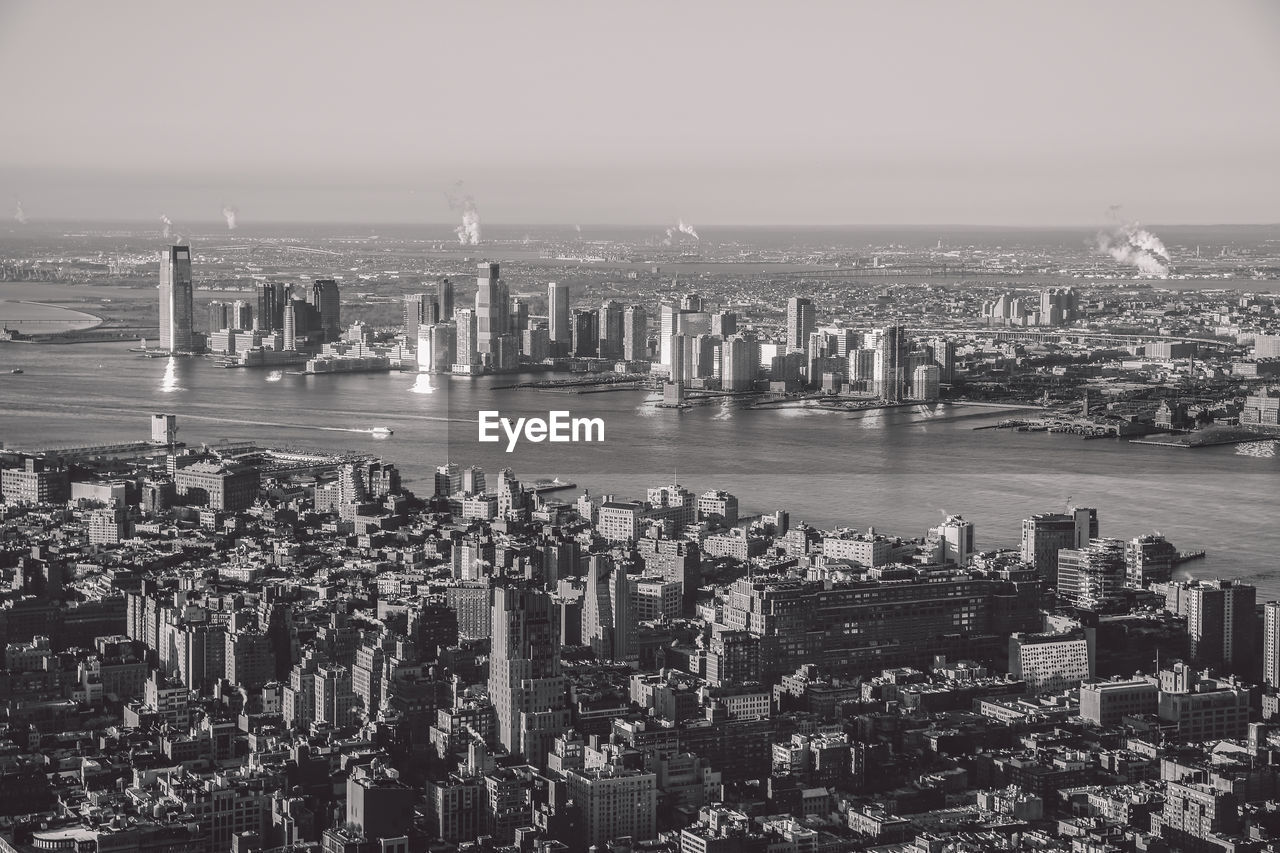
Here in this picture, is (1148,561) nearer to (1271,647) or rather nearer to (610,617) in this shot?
(1271,647)

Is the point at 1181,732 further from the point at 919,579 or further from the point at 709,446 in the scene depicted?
the point at 709,446

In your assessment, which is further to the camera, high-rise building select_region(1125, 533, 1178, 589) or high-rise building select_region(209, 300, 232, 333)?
high-rise building select_region(209, 300, 232, 333)

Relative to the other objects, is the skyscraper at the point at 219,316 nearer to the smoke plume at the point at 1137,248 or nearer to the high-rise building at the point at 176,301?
the high-rise building at the point at 176,301

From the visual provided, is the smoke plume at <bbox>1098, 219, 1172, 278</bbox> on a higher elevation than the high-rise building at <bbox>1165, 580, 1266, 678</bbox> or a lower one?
higher

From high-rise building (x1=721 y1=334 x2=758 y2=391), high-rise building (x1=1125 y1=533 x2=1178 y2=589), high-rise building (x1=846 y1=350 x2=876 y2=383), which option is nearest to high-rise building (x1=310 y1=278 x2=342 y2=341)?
high-rise building (x1=721 y1=334 x2=758 y2=391)

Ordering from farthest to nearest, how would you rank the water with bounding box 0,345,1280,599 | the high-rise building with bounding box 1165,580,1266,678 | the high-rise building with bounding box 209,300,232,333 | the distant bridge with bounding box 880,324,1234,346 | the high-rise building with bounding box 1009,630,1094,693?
1. the high-rise building with bounding box 209,300,232,333
2. the distant bridge with bounding box 880,324,1234,346
3. the water with bounding box 0,345,1280,599
4. the high-rise building with bounding box 1165,580,1266,678
5. the high-rise building with bounding box 1009,630,1094,693

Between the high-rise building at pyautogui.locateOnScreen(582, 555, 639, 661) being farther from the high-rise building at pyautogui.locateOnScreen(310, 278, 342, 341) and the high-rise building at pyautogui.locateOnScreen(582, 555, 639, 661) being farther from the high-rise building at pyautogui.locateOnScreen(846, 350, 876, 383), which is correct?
the high-rise building at pyautogui.locateOnScreen(310, 278, 342, 341)

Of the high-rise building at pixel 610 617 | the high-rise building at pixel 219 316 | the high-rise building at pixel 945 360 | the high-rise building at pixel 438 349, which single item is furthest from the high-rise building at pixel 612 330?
the high-rise building at pixel 610 617
